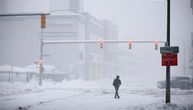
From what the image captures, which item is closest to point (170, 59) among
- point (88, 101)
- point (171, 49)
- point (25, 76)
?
point (171, 49)

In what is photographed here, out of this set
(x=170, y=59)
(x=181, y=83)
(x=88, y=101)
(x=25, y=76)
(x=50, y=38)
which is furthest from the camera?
(x=50, y=38)

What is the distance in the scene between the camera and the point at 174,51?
19.6 metres

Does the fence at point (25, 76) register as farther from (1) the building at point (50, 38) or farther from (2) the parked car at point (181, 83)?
(2) the parked car at point (181, 83)

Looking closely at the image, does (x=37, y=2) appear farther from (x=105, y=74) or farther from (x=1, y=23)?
(x=1, y=23)

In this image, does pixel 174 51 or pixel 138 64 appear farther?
pixel 138 64

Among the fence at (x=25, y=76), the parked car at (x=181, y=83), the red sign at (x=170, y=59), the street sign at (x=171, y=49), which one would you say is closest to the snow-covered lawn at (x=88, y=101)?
the red sign at (x=170, y=59)

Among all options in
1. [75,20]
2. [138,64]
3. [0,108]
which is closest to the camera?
[0,108]

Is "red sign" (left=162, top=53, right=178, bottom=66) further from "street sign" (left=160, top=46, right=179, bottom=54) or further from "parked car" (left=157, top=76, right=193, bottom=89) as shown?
"parked car" (left=157, top=76, right=193, bottom=89)

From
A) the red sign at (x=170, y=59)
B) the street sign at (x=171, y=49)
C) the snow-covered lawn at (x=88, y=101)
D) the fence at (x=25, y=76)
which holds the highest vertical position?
the street sign at (x=171, y=49)

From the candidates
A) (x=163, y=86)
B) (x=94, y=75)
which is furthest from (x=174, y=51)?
(x=94, y=75)

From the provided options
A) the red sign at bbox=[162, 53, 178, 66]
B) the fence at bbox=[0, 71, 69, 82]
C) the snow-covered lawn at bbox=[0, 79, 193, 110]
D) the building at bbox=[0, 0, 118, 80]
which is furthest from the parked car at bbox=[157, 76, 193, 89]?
the building at bbox=[0, 0, 118, 80]

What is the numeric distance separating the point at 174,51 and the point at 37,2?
151248 millimetres

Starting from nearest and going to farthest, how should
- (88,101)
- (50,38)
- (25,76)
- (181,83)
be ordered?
(88,101)
(181,83)
(25,76)
(50,38)

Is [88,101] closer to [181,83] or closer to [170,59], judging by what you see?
[170,59]
